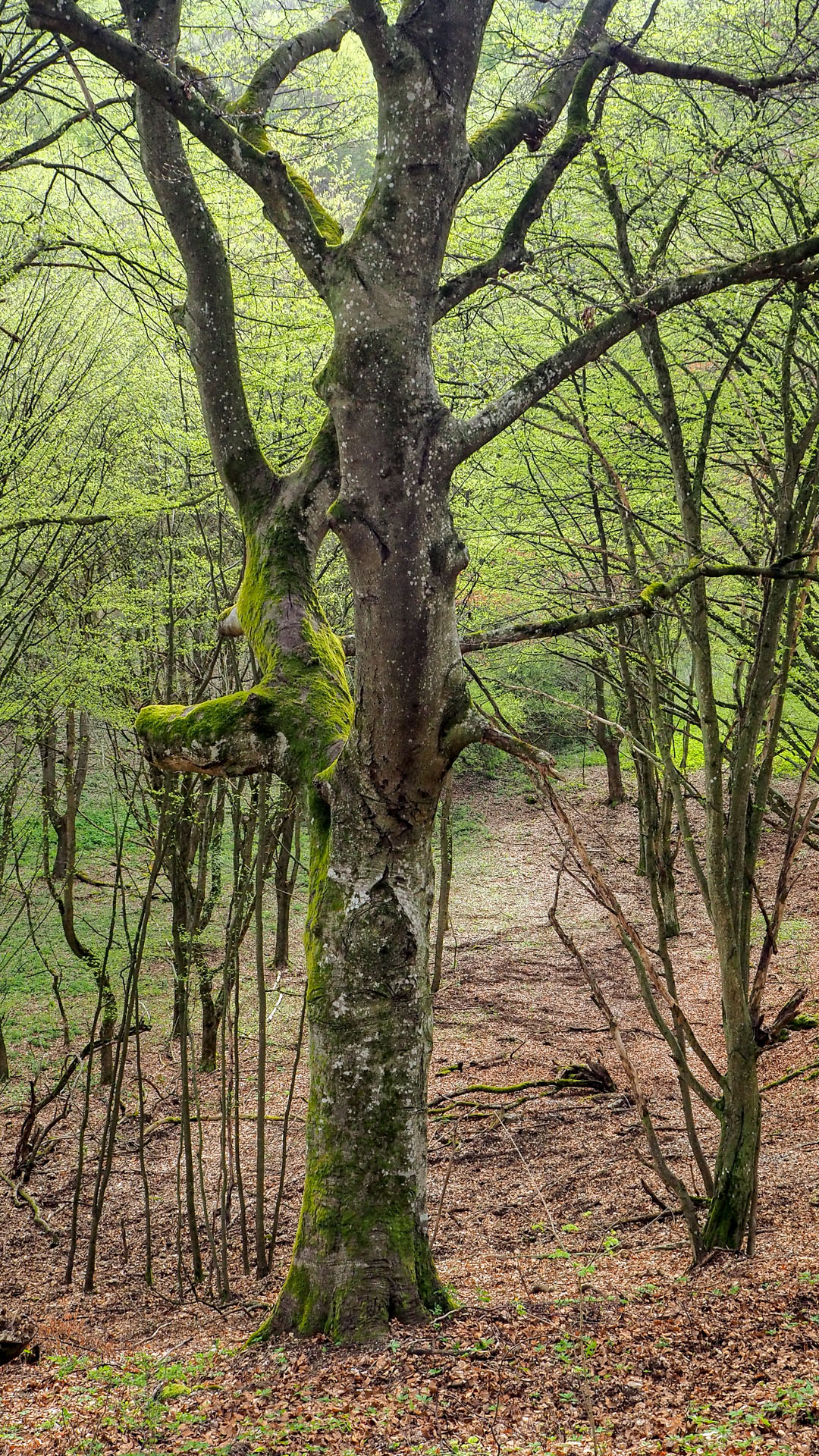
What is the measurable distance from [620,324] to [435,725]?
171cm

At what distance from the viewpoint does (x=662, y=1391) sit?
2.61 meters

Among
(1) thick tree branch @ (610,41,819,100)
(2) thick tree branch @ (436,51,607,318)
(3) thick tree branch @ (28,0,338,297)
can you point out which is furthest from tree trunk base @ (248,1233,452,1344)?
(1) thick tree branch @ (610,41,819,100)

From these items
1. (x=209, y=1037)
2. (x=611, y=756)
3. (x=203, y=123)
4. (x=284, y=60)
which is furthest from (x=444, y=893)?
(x=611, y=756)

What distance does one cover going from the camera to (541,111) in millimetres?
4188

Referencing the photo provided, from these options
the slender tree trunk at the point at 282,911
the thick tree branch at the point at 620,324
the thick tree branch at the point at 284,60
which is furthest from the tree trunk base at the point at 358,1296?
the slender tree trunk at the point at 282,911

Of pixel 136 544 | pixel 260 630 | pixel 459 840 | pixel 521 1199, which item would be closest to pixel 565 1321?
pixel 521 1199

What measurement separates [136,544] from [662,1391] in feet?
32.0

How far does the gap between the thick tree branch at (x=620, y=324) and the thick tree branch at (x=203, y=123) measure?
0.79 meters

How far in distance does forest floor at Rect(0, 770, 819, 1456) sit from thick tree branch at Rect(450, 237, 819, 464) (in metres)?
1.47

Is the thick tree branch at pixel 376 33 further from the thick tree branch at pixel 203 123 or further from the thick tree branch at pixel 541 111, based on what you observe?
the thick tree branch at pixel 541 111

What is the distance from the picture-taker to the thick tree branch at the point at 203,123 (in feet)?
10.4

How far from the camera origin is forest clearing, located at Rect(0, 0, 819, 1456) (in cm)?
308

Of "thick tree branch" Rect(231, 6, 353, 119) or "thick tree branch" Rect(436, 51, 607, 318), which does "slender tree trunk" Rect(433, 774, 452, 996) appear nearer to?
"thick tree branch" Rect(436, 51, 607, 318)

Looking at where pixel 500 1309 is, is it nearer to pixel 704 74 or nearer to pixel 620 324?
pixel 620 324
